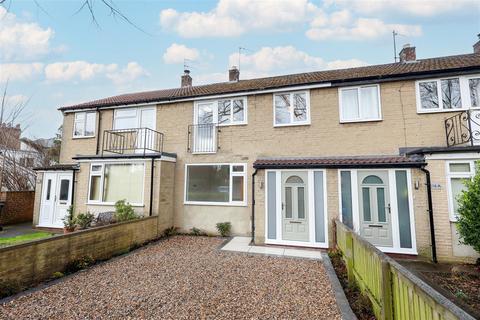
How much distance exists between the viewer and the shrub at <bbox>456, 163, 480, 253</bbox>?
5.54 metres

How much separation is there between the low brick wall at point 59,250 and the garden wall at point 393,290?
21.2 ft

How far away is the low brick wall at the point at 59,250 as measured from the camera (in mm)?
4355

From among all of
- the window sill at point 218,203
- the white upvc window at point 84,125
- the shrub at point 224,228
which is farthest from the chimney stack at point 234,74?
the shrub at point 224,228

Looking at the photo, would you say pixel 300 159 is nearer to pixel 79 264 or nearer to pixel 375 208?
pixel 375 208

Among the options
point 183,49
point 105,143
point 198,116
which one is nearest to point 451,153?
point 198,116

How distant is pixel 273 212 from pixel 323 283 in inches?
131

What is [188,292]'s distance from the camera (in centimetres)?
445

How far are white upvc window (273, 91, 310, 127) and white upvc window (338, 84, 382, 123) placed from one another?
1.33 metres

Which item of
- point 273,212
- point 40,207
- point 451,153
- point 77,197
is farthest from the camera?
point 40,207

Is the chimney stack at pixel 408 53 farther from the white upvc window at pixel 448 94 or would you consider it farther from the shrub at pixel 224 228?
the shrub at pixel 224 228

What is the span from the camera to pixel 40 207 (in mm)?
10766

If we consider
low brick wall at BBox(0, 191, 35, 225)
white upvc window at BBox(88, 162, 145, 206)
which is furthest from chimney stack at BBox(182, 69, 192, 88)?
low brick wall at BBox(0, 191, 35, 225)

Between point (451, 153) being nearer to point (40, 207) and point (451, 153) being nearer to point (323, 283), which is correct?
point (323, 283)

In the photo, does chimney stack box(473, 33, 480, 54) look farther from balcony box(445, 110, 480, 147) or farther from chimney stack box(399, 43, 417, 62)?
balcony box(445, 110, 480, 147)
